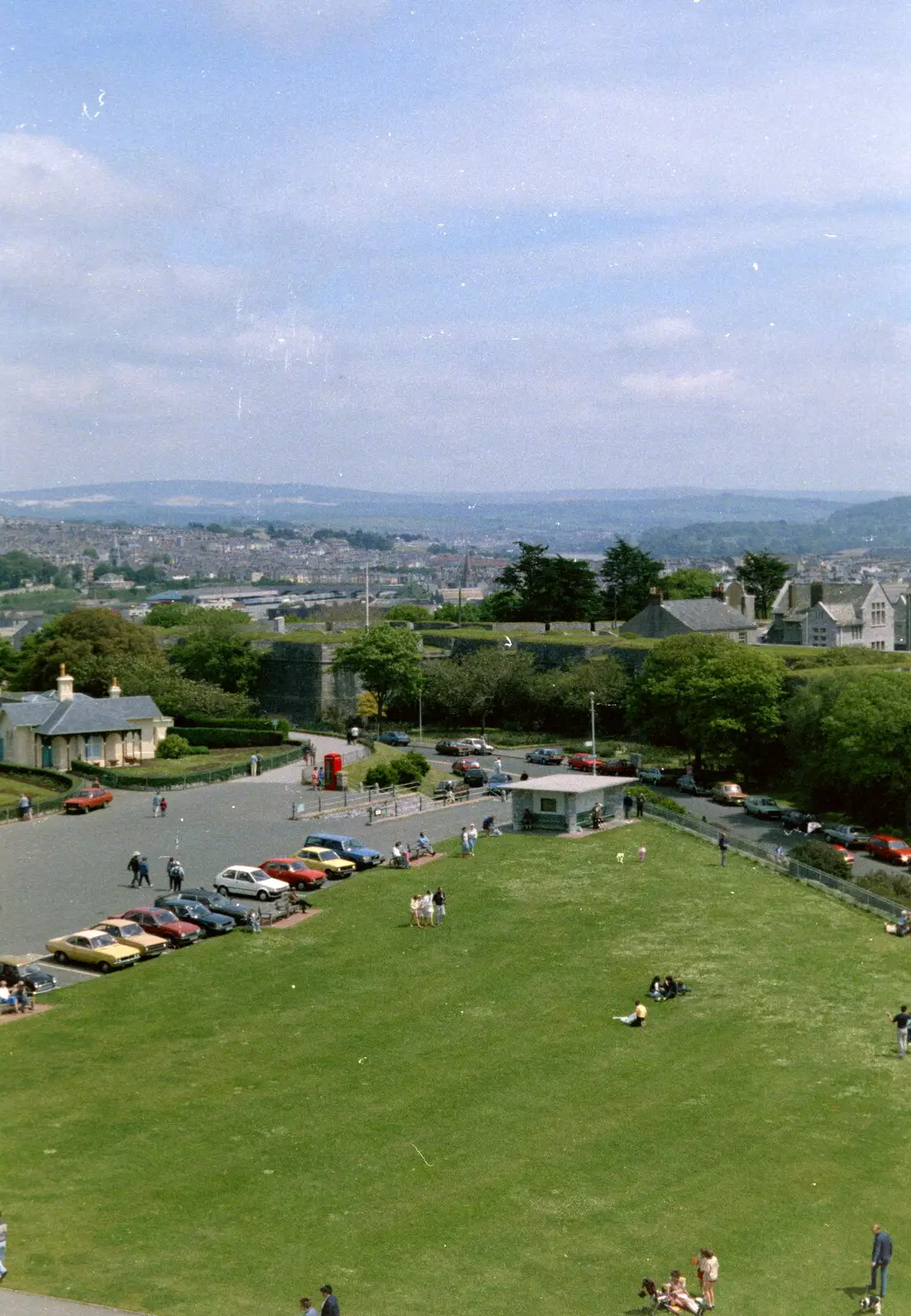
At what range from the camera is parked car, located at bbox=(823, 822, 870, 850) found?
50.5m

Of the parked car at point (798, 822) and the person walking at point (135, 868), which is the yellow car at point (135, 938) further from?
the parked car at point (798, 822)

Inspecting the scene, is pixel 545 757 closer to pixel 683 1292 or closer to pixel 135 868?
pixel 135 868

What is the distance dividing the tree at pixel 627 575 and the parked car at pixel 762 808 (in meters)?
67.4

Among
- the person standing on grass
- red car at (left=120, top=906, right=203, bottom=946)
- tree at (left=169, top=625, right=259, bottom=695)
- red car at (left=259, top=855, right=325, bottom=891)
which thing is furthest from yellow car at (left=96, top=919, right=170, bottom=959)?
tree at (left=169, top=625, right=259, bottom=695)

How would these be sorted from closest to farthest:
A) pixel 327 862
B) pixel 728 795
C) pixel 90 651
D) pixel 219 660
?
pixel 327 862, pixel 728 795, pixel 90 651, pixel 219 660

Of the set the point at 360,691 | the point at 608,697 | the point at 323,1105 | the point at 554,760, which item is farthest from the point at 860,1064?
the point at 360,691

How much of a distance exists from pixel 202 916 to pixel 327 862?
586cm

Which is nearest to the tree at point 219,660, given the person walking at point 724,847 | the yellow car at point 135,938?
the person walking at point 724,847

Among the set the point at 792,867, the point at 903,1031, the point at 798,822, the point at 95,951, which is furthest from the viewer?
the point at 798,822

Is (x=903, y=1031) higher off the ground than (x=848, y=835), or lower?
higher

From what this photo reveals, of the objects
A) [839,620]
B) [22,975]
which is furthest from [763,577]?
[22,975]

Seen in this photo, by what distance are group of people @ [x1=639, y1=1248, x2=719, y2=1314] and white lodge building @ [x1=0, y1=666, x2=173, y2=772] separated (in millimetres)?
43779

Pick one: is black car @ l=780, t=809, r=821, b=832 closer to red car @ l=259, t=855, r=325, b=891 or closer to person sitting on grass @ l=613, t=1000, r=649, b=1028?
red car @ l=259, t=855, r=325, b=891

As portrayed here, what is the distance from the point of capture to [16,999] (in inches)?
1141
